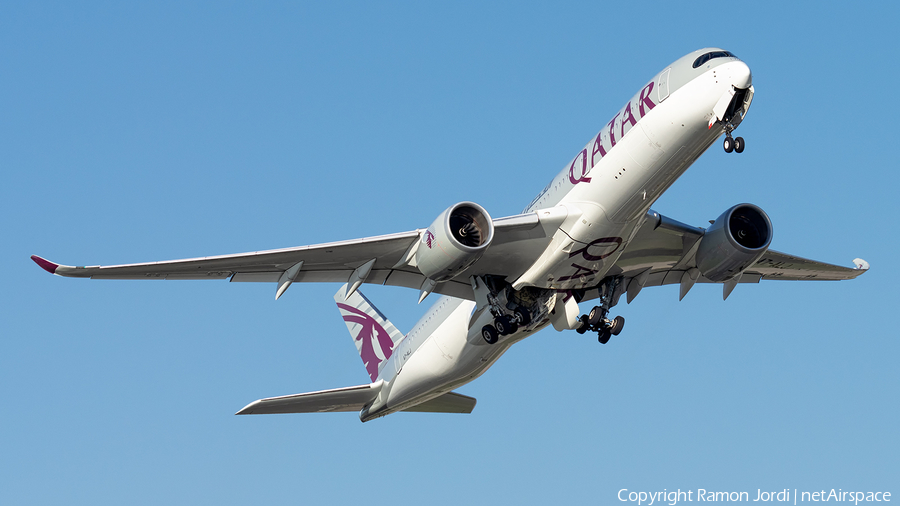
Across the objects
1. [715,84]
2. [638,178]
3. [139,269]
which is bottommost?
[139,269]

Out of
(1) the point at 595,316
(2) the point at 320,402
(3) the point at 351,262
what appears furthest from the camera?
(2) the point at 320,402

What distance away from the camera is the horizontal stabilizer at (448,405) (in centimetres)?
3372

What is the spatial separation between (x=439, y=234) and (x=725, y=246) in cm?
884

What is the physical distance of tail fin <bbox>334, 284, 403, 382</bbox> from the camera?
34062mm

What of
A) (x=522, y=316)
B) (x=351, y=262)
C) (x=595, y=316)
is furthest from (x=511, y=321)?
(x=351, y=262)

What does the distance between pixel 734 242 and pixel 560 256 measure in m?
5.51

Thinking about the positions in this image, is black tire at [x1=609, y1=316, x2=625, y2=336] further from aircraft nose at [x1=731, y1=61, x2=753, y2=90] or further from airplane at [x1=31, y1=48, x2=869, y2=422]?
aircraft nose at [x1=731, y1=61, x2=753, y2=90]

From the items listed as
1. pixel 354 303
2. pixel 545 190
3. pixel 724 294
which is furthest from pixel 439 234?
pixel 354 303

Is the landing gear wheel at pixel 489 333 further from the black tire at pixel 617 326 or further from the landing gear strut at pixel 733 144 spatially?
the landing gear strut at pixel 733 144

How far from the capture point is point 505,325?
26.1 metres

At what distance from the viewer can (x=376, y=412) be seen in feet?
105

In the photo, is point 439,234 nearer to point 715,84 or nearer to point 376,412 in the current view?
point 715,84

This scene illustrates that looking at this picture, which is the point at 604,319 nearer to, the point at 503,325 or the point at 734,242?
the point at 503,325

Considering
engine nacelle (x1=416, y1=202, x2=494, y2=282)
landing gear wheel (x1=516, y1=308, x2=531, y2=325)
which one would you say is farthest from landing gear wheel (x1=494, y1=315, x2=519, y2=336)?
engine nacelle (x1=416, y1=202, x2=494, y2=282)
